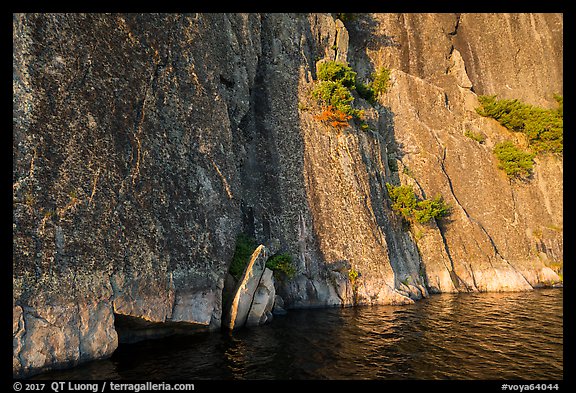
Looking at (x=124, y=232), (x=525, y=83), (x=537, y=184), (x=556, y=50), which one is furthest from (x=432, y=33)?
(x=124, y=232)

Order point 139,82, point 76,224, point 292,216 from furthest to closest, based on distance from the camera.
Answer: point 292,216 < point 139,82 < point 76,224

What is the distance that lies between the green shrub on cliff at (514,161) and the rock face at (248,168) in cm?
112

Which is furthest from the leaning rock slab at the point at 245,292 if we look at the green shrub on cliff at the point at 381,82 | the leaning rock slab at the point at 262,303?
the green shrub on cliff at the point at 381,82

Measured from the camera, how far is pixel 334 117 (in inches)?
1080

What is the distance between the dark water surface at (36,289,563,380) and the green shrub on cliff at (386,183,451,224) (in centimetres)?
1210

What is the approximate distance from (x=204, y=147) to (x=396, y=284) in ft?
57.8

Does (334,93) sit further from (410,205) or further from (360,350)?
(360,350)

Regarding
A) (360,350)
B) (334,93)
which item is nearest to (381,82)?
(334,93)

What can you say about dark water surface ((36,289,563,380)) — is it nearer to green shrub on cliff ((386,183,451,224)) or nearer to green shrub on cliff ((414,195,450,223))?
green shrub on cliff ((414,195,450,223))

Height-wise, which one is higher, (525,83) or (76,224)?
(525,83)

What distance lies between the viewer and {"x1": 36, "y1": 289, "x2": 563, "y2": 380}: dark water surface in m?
11.1

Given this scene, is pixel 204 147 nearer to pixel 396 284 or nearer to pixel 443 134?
pixel 396 284

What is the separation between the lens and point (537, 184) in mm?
39406

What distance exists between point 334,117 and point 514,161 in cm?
2502
